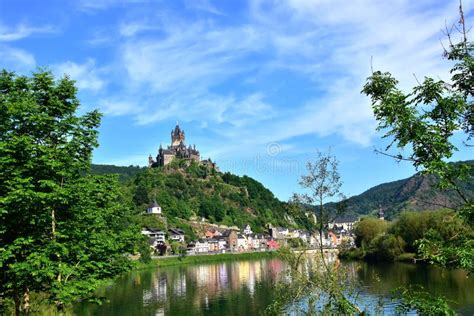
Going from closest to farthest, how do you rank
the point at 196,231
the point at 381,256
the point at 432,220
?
1. the point at 432,220
2. the point at 381,256
3. the point at 196,231

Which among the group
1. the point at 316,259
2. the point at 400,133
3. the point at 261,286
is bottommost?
the point at 261,286

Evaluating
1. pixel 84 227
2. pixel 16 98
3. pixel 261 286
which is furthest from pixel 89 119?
pixel 261 286

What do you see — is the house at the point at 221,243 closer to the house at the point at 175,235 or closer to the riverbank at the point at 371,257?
the house at the point at 175,235

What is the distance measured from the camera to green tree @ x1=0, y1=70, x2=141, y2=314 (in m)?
16.2

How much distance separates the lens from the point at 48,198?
15977 millimetres

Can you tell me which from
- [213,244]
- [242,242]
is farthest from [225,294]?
[242,242]

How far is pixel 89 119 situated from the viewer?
68.4ft

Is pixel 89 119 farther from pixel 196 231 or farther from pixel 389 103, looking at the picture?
pixel 196 231

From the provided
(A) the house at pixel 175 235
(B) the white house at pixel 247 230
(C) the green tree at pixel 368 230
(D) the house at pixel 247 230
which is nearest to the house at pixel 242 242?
(D) the house at pixel 247 230

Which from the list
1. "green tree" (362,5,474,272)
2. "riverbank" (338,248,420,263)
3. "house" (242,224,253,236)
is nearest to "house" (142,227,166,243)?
"house" (242,224,253,236)

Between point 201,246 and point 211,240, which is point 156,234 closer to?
point 201,246

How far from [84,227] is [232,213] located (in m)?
168

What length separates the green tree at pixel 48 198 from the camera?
16.2 m

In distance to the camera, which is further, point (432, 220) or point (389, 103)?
point (432, 220)
